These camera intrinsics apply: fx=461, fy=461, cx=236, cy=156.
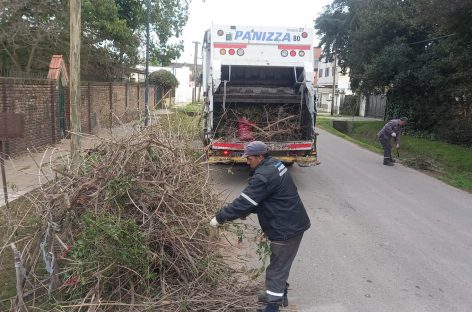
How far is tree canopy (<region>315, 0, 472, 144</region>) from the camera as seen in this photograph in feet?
60.3

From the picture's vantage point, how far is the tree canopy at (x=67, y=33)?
17078 mm

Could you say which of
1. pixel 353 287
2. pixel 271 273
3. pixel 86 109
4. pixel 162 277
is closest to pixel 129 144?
pixel 162 277

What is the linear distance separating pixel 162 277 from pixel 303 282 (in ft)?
5.37

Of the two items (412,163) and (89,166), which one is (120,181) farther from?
(412,163)

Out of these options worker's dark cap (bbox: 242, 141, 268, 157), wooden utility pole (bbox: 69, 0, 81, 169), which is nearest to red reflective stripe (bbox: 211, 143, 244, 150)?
wooden utility pole (bbox: 69, 0, 81, 169)

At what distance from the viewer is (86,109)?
17609 millimetres

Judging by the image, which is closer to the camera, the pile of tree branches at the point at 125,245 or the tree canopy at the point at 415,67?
the pile of tree branches at the point at 125,245

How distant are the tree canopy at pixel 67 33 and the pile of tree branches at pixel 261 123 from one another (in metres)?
10.3

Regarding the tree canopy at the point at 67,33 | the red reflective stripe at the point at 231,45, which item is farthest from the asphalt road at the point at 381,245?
the tree canopy at the point at 67,33

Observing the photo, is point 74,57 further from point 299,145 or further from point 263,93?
point 299,145

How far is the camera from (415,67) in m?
20.9

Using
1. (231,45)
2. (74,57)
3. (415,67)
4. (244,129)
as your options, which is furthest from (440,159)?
(74,57)

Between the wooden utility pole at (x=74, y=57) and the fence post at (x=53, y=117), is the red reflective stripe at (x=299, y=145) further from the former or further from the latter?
the fence post at (x=53, y=117)

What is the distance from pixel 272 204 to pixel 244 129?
5971 millimetres
